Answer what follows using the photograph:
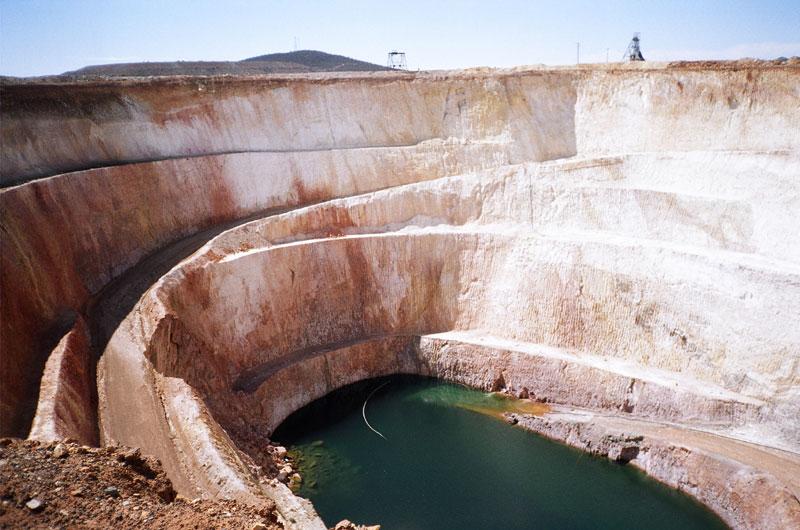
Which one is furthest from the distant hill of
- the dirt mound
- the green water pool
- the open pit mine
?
the dirt mound

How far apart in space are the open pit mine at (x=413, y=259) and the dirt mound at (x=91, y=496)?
156cm

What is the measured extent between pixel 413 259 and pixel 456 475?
9197mm

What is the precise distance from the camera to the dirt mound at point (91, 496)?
337 inches

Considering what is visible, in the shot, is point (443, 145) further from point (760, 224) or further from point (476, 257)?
point (760, 224)

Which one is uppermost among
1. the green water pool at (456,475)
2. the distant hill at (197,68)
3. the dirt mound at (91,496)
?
the distant hill at (197,68)

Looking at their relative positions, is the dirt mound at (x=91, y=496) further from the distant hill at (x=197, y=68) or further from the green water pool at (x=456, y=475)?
A: the distant hill at (x=197, y=68)

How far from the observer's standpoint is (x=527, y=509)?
16.4 metres

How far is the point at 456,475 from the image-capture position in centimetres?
1783

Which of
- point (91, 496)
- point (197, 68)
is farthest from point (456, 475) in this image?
point (197, 68)

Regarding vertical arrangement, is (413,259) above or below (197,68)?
below

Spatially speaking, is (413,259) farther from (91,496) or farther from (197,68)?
(197,68)

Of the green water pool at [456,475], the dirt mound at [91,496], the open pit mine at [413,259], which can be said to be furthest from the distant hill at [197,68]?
the dirt mound at [91,496]

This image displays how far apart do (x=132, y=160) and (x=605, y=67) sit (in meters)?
20.4

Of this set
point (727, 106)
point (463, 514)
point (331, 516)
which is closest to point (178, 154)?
point (331, 516)
